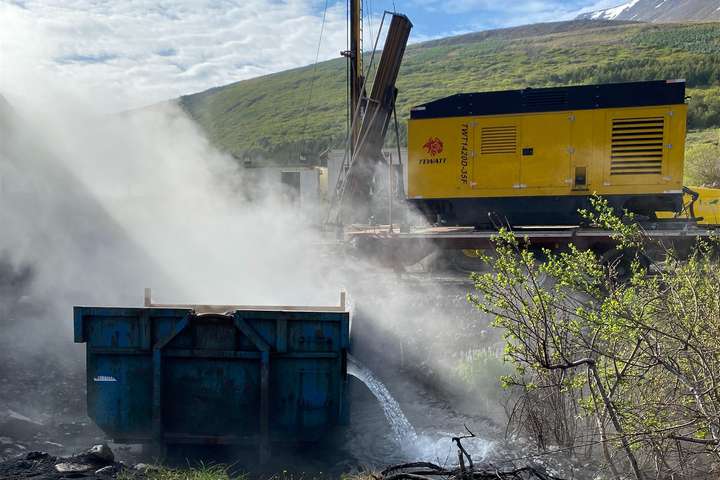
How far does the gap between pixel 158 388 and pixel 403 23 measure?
979cm

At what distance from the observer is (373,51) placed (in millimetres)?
12633

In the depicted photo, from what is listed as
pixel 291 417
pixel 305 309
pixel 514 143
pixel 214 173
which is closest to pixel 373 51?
pixel 514 143

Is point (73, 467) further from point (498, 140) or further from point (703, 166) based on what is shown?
→ point (703, 166)

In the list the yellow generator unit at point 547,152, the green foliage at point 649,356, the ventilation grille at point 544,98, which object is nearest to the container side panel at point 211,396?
the green foliage at point 649,356

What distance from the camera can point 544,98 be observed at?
1108 centimetres

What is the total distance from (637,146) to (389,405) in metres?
6.97

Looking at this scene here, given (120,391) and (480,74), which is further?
(480,74)

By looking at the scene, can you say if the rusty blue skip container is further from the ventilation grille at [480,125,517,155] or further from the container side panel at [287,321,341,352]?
Answer: the ventilation grille at [480,125,517,155]

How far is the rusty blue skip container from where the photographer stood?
6.03m

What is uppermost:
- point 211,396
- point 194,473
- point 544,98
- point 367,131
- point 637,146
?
point 544,98

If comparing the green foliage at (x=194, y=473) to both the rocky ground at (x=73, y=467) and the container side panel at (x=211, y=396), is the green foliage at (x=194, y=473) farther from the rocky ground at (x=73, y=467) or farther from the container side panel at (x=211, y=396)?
the container side panel at (x=211, y=396)

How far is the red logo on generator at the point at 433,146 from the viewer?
38.0ft

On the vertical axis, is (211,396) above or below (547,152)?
below

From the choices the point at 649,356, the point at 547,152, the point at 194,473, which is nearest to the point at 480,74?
the point at 547,152
